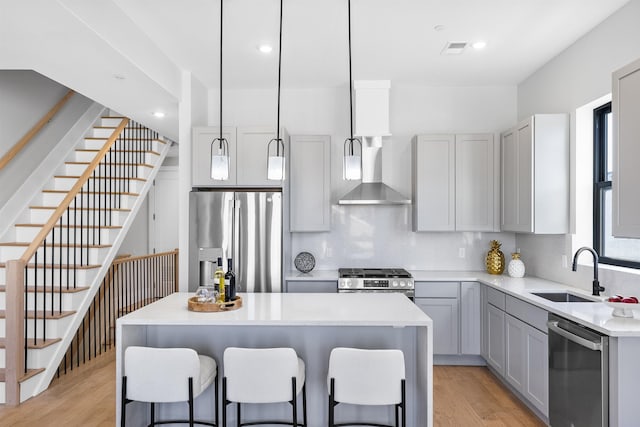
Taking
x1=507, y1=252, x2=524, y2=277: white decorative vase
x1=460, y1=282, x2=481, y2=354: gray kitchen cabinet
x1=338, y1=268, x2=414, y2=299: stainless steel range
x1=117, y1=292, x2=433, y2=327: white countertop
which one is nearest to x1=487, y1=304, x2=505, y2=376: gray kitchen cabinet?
x1=460, y1=282, x2=481, y2=354: gray kitchen cabinet

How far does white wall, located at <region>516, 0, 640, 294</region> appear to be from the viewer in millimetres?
2957

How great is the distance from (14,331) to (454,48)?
4.33 metres

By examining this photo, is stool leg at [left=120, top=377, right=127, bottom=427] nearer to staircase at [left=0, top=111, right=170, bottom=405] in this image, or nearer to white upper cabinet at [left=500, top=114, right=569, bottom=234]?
staircase at [left=0, top=111, right=170, bottom=405]

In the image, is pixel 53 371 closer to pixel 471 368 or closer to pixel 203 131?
pixel 203 131

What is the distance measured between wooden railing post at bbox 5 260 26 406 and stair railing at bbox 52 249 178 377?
146 cm

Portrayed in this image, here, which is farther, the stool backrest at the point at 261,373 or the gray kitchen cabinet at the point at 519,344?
the gray kitchen cabinet at the point at 519,344

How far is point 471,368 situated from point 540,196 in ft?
6.03

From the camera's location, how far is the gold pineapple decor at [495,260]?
4.54 metres

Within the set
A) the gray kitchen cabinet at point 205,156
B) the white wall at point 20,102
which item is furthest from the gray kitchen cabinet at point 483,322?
the white wall at point 20,102

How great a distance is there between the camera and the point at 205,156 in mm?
4285

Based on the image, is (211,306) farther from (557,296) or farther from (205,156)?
(557,296)

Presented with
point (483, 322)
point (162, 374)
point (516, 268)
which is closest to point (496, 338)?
point (483, 322)

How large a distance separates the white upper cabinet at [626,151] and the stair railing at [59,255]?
4.25m

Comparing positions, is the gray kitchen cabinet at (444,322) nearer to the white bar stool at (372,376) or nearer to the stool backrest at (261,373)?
the white bar stool at (372,376)
